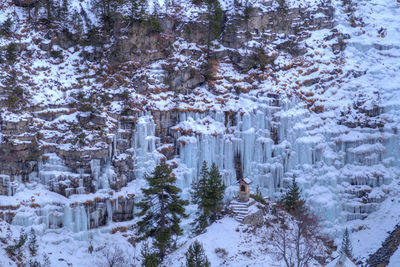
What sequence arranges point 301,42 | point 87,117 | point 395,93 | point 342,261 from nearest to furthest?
point 342,261 → point 87,117 → point 395,93 → point 301,42

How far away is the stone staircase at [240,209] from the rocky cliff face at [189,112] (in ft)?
20.0

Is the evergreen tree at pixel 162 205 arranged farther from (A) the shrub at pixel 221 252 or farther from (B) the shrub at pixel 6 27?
(B) the shrub at pixel 6 27

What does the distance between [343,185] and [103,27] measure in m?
28.7

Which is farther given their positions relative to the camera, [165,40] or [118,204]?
[165,40]

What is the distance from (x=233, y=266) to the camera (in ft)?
87.4

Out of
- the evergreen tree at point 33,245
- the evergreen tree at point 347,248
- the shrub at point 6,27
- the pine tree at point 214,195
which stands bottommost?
the evergreen tree at point 347,248

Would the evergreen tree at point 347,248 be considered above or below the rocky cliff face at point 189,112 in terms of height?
below

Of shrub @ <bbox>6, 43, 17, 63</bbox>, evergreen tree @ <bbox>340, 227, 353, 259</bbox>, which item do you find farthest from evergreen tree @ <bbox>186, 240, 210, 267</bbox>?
shrub @ <bbox>6, 43, 17, 63</bbox>

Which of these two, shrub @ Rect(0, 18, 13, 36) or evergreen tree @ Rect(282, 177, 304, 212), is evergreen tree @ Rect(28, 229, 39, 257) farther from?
evergreen tree @ Rect(282, 177, 304, 212)

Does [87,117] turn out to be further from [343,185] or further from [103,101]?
[343,185]

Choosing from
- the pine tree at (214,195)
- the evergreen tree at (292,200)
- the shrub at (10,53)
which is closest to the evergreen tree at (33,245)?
the pine tree at (214,195)

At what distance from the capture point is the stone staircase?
1249 inches

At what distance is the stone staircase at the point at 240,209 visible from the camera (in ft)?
104

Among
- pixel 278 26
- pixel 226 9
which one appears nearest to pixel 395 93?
pixel 278 26
